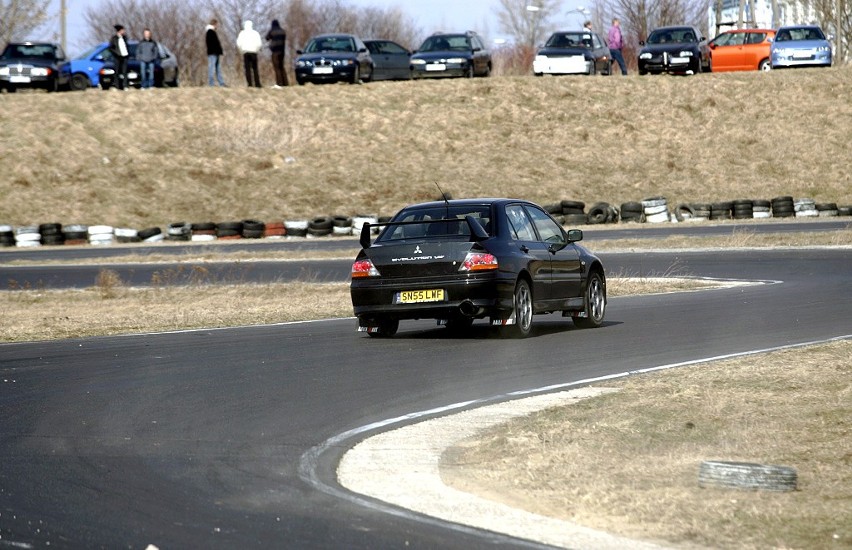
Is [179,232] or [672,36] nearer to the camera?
[179,232]

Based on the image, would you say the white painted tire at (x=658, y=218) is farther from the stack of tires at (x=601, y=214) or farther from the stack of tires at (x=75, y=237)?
the stack of tires at (x=75, y=237)

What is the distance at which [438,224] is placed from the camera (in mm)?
15227

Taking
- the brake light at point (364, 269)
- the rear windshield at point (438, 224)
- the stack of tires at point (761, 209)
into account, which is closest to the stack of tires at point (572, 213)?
the stack of tires at point (761, 209)

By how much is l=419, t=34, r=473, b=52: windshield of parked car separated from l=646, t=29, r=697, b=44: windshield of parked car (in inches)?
278

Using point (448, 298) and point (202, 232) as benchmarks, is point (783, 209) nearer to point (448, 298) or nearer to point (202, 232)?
point (202, 232)

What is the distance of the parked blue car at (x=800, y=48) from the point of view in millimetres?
50531

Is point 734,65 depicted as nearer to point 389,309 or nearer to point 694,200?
point 694,200

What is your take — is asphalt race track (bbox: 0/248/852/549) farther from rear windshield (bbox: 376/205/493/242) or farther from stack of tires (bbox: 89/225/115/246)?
stack of tires (bbox: 89/225/115/246)

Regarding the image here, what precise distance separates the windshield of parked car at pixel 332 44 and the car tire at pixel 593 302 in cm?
3191

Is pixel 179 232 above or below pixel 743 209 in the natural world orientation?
above

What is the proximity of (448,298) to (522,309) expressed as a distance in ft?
2.92

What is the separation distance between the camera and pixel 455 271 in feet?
47.7

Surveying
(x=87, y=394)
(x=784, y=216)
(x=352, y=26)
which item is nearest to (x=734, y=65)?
(x=784, y=216)

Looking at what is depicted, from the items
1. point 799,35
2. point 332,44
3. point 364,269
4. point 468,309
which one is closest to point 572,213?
point 332,44
